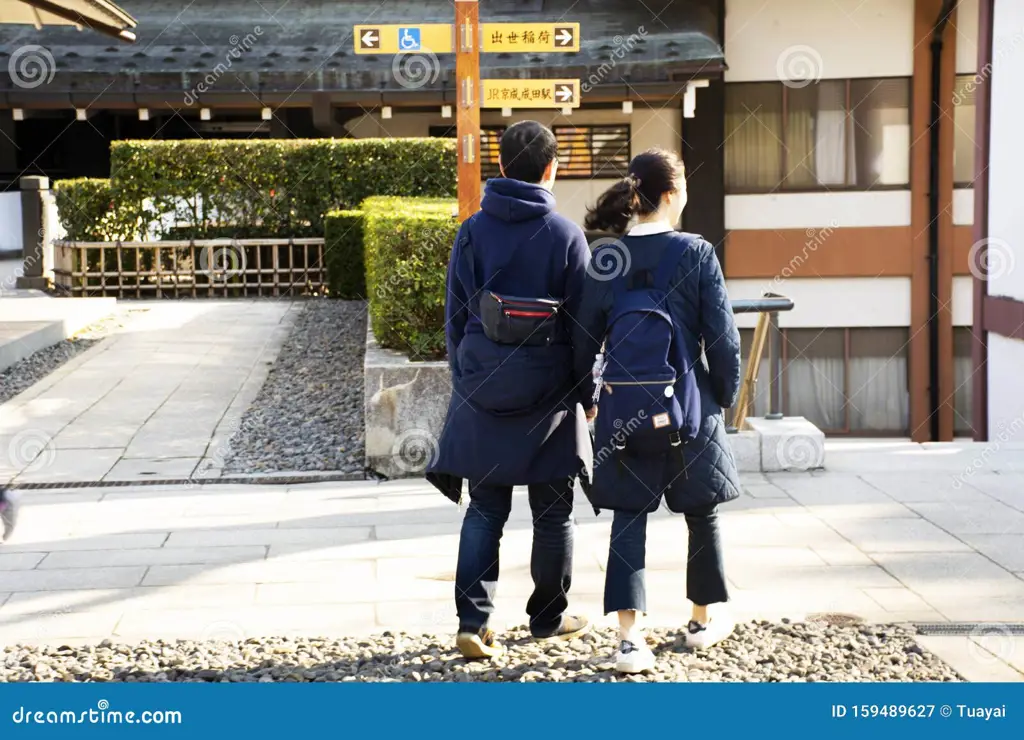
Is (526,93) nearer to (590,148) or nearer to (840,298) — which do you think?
(590,148)

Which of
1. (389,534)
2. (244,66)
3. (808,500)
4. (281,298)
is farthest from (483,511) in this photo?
(244,66)

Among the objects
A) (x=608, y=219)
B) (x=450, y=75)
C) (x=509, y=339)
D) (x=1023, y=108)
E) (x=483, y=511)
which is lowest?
(x=483, y=511)

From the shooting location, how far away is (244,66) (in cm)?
1675

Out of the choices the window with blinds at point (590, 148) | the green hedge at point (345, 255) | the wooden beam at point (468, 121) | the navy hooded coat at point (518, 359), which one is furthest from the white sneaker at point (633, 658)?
the window with blinds at point (590, 148)

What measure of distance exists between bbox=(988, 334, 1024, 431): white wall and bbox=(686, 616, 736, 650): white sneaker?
7.50 metres

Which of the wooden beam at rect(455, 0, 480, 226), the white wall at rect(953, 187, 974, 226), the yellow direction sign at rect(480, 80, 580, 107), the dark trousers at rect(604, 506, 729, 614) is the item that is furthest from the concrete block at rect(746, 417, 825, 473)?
the white wall at rect(953, 187, 974, 226)

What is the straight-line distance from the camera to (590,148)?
58.7 ft

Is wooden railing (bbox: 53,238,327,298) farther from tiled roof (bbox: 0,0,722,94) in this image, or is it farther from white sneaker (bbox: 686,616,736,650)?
white sneaker (bbox: 686,616,736,650)

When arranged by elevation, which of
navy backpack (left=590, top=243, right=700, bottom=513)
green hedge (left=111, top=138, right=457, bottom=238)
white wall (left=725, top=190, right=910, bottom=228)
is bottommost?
navy backpack (left=590, top=243, right=700, bottom=513)

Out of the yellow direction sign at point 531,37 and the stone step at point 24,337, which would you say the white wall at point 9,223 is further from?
the yellow direction sign at point 531,37

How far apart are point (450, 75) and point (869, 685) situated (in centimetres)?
1335

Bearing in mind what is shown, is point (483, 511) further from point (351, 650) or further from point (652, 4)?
point (652, 4)

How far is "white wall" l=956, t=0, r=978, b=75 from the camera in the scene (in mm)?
17484

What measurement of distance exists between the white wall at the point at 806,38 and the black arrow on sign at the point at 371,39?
11152 millimetres
